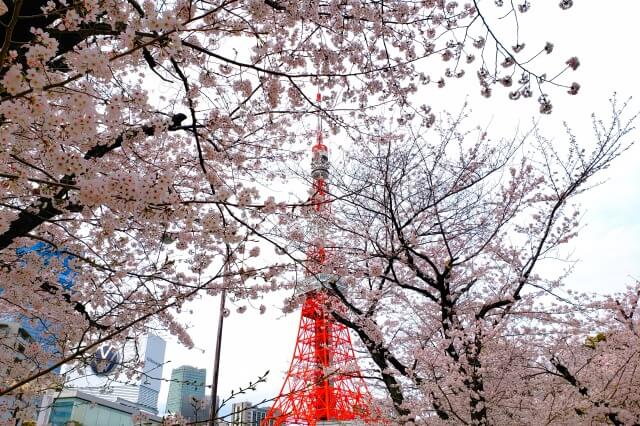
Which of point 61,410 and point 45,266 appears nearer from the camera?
point 45,266

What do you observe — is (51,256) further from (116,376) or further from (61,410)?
(61,410)

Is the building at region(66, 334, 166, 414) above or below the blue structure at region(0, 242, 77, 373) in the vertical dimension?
below

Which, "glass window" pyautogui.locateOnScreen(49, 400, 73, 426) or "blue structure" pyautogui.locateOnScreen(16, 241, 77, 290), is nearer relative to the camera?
"glass window" pyautogui.locateOnScreen(49, 400, 73, 426)

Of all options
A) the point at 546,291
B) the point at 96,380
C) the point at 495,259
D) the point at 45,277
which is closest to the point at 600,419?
the point at 546,291

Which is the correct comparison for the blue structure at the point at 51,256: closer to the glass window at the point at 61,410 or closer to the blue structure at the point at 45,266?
the blue structure at the point at 45,266

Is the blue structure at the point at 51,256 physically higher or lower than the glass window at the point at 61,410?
higher

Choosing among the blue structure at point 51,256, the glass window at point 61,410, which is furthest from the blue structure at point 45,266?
the glass window at point 61,410

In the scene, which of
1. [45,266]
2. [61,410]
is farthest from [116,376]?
[61,410]

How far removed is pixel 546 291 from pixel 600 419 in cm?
155

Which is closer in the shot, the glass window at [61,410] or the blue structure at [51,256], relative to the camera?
the glass window at [61,410]

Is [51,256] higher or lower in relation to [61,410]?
higher

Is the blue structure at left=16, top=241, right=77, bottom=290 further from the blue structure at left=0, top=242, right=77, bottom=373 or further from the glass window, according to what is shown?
the glass window

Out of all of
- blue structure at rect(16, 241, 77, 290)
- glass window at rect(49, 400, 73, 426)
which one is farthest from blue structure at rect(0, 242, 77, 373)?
glass window at rect(49, 400, 73, 426)

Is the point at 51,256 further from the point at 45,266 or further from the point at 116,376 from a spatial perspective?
the point at 116,376
